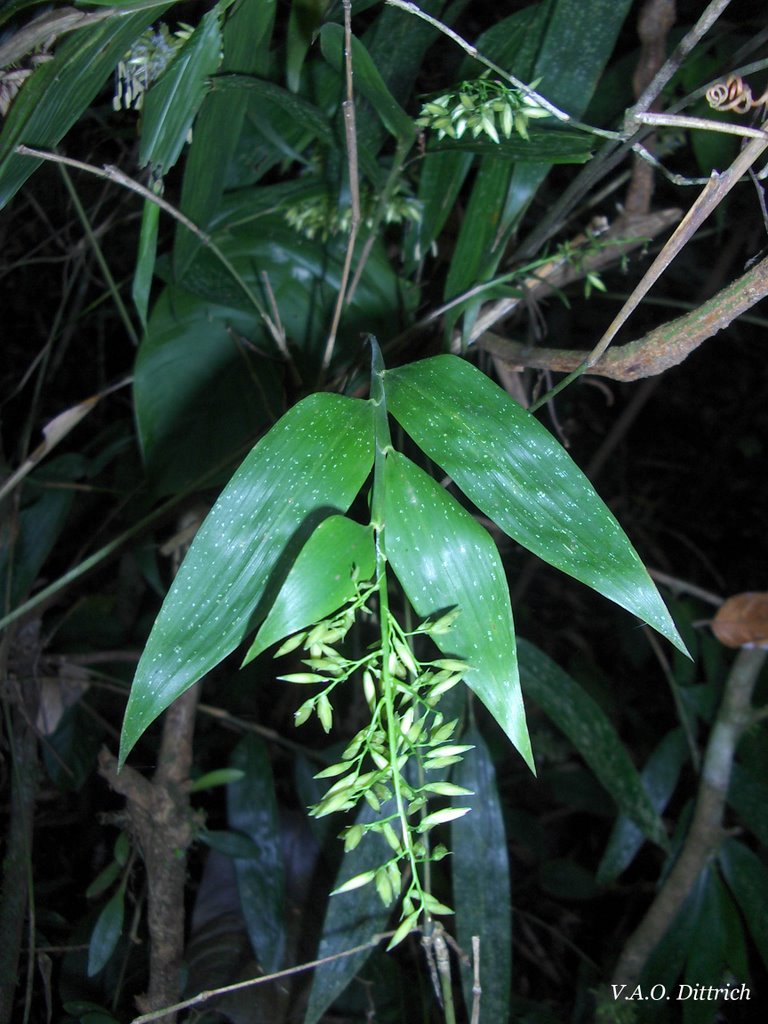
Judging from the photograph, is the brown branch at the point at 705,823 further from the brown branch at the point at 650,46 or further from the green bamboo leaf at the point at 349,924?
the brown branch at the point at 650,46

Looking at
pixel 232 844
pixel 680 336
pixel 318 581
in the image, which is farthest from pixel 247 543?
pixel 232 844

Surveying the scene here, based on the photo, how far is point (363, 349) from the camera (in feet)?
1.94

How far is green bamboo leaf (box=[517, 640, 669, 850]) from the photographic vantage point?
0.73m

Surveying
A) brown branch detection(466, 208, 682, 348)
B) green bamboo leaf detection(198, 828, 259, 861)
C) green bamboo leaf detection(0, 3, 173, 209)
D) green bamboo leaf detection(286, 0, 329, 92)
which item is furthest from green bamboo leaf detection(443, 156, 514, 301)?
green bamboo leaf detection(198, 828, 259, 861)

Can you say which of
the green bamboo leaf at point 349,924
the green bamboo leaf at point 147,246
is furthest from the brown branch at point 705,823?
the green bamboo leaf at point 147,246

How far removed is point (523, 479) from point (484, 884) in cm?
42

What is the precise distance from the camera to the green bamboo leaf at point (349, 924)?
0.55m

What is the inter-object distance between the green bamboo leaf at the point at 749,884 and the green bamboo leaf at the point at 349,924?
389 mm

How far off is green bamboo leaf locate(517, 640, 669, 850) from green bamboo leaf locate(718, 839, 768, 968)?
0.10 metres

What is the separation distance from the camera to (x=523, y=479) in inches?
14.5

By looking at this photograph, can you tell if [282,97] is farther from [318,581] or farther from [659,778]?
[659,778]

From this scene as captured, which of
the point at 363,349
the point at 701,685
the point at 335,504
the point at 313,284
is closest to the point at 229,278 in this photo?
the point at 313,284

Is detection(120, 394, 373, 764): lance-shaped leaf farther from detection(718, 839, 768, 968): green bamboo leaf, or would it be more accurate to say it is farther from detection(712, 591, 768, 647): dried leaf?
detection(718, 839, 768, 968): green bamboo leaf

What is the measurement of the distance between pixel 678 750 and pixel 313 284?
64cm
